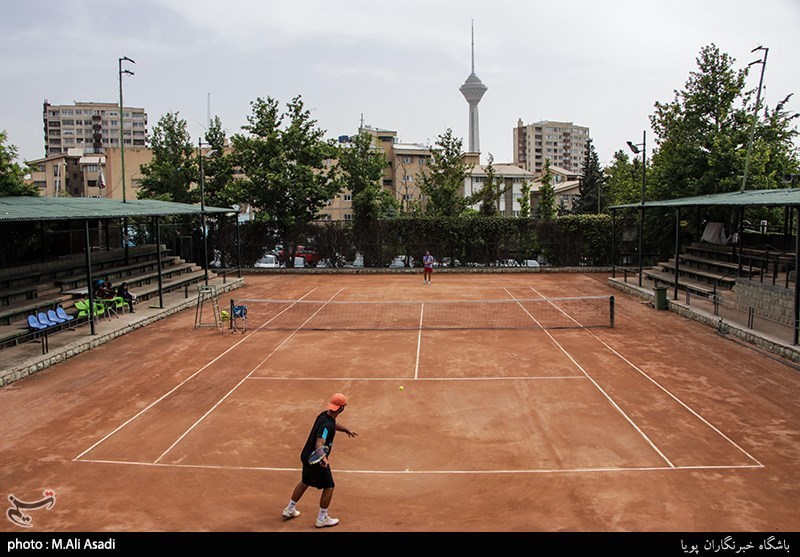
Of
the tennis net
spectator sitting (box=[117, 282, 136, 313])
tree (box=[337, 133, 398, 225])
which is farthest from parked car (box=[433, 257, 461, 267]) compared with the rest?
spectator sitting (box=[117, 282, 136, 313])

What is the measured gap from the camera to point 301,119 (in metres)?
41.2

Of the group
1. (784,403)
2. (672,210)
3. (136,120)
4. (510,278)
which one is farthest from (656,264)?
(136,120)

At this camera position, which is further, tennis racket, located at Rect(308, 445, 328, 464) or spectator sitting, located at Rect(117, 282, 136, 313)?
spectator sitting, located at Rect(117, 282, 136, 313)

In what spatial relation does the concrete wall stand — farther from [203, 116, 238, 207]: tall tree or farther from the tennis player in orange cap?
[203, 116, 238, 207]: tall tree

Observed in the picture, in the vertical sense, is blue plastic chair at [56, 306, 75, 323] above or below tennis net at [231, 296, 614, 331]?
above

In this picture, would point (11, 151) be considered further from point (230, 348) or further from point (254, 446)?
point (254, 446)

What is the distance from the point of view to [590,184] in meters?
67.6

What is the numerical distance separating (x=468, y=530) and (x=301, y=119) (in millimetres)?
36249

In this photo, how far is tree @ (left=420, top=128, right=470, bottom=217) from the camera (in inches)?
1730

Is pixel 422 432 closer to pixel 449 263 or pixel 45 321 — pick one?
pixel 45 321

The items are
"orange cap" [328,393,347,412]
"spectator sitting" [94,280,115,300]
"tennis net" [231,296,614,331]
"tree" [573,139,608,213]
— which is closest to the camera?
"orange cap" [328,393,347,412]

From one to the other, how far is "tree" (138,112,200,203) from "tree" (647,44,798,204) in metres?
29.4

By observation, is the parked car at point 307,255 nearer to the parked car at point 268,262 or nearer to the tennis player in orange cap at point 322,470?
the parked car at point 268,262

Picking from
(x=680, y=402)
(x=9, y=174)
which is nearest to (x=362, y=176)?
(x=9, y=174)
